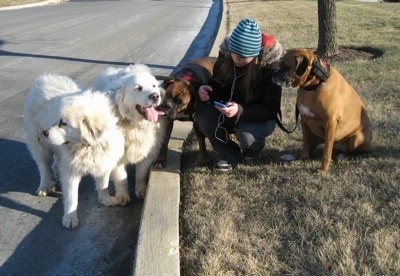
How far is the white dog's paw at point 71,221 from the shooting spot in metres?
3.98

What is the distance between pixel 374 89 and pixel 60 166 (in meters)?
5.15

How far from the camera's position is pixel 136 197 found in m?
4.55

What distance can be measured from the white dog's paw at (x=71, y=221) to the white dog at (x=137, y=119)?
491 mm

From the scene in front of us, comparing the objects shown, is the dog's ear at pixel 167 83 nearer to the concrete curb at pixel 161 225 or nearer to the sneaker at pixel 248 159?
the concrete curb at pixel 161 225

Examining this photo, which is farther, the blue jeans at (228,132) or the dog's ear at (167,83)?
the blue jeans at (228,132)

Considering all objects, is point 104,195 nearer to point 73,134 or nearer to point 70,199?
point 70,199

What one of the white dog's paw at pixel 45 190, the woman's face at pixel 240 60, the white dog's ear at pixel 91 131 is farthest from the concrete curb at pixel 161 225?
the woman's face at pixel 240 60

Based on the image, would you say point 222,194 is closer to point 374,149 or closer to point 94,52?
point 374,149

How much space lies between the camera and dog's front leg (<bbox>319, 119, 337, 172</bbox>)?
4398 millimetres

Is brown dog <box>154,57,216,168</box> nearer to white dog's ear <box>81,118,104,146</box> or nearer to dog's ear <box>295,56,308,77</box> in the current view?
white dog's ear <box>81,118,104,146</box>

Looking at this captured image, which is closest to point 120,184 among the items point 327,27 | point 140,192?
point 140,192

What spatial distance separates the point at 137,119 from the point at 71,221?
1041mm

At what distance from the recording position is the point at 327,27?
10.1m

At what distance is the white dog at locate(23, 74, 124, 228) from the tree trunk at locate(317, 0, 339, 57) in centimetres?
705
